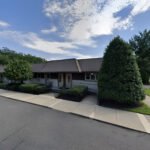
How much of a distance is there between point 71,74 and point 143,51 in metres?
29.0

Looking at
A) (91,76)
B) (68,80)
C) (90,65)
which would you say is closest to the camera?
(91,76)

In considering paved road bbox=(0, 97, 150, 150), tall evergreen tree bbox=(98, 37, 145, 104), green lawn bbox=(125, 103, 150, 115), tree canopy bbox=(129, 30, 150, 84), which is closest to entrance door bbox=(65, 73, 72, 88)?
tall evergreen tree bbox=(98, 37, 145, 104)

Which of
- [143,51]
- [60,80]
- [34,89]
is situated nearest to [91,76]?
[60,80]

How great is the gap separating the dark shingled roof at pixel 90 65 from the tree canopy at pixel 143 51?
842 inches

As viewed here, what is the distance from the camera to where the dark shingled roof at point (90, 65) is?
1481 centimetres

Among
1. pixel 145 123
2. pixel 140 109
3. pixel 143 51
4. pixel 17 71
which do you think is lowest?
pixel 145 123

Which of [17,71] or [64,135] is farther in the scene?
[17,71]

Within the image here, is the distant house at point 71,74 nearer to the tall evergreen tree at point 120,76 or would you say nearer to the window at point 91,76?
the window at point 91,76

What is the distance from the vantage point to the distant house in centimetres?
1491

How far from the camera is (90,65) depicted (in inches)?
627

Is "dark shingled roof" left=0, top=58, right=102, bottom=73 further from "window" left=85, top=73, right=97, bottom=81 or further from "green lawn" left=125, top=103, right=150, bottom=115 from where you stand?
"green lawn" left=125, top=103, right=150, bottom=115

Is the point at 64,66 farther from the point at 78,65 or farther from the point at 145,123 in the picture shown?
the point at 145,123

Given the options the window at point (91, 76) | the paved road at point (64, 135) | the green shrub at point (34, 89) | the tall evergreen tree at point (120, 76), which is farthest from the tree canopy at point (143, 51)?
the paved road at point (64, 135)

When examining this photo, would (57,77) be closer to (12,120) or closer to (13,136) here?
(12,120)
